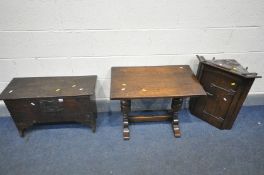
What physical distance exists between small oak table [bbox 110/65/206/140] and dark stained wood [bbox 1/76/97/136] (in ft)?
0.98

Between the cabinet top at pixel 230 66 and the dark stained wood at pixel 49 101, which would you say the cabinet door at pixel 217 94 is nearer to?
the cabinet top at pixel 230 66

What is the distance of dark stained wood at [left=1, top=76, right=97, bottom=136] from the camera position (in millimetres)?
1791

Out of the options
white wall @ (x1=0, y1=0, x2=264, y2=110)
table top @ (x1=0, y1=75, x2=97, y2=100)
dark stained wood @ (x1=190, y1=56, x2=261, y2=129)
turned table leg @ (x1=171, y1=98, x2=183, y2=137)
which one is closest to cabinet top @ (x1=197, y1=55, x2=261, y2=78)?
dark stained wood @ (x1=190, y1=56, x2=261, y2=129)

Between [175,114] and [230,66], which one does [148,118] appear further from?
[230,66]

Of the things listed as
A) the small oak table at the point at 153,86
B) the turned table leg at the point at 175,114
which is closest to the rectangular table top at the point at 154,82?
the small oak table at the point at 153,86

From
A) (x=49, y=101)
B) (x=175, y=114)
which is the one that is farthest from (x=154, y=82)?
(x=49, y=101)

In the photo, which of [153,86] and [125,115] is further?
[125,115]

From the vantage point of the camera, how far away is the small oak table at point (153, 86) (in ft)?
5.47

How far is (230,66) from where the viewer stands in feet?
6.12

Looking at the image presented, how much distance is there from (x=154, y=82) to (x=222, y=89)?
67 centimetres

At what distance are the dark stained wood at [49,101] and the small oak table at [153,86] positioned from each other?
0.30 meters


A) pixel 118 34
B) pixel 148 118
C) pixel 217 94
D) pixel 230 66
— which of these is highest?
pixel 118 34

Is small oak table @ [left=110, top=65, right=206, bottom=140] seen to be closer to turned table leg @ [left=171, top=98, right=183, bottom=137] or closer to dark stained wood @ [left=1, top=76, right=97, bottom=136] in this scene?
turned table leg @ [left=171, top=98, right=183, bottom=137]

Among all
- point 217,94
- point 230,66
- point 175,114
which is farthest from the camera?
point 175,114
